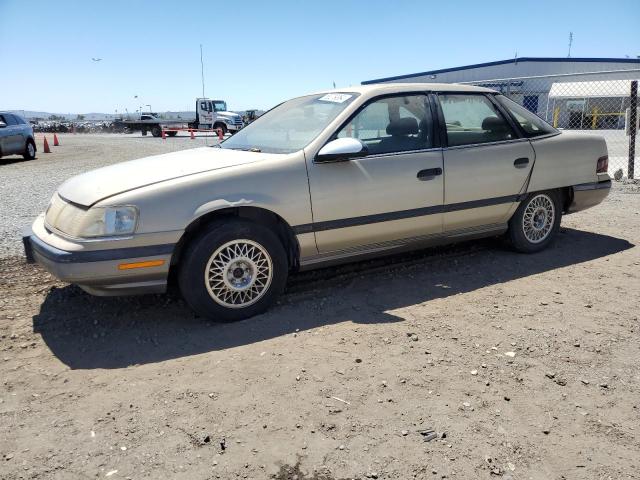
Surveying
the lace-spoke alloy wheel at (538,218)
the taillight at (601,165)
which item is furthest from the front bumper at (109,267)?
the taillight at (601,165)

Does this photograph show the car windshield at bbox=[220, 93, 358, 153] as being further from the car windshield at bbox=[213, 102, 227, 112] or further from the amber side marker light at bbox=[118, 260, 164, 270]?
the car windshield at bbox=[213, 102, 227, 112]

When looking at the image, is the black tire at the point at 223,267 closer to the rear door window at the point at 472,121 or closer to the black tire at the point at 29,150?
the rear door window at the point at 472,121

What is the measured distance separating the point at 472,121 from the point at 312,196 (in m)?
1.91

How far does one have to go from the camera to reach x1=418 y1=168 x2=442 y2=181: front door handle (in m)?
4.41

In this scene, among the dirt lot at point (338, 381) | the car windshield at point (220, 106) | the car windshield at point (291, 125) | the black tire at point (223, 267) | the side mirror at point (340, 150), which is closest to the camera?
the dirt lot at point (338, 381)

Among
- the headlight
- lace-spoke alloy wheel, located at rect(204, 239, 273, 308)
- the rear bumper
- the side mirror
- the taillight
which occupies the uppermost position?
the side mirror

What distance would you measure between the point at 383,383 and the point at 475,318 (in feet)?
3.85

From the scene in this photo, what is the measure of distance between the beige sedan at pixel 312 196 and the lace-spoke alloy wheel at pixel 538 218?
0.02 m

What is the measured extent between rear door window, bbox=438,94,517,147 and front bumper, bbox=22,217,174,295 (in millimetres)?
2640

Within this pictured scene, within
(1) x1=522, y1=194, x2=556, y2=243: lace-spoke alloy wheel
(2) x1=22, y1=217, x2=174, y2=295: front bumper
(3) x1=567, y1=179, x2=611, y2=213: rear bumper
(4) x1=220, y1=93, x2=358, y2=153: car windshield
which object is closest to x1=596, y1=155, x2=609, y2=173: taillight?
(3) x1=567, y1=179, x2=611, y2=213: rear bumper

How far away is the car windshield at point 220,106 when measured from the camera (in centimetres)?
3716

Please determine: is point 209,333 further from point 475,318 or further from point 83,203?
point 475,318

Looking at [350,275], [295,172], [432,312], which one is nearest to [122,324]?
[295,172]

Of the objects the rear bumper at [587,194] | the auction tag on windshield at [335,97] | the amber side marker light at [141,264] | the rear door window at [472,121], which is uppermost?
the auction tag on windshield at [335,97]
